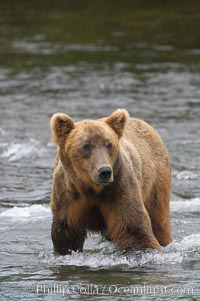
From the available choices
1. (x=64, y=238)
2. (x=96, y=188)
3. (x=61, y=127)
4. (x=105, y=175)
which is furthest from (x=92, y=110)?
(x=105, y=175)

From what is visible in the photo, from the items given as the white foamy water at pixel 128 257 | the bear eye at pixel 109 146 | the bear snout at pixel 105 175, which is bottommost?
the white foamy water at pixel 128 257

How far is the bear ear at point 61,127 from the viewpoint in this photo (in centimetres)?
823

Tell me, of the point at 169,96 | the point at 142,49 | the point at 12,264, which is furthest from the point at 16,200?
the point at 142,49

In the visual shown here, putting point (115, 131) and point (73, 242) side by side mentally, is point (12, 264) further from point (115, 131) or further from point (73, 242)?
point (115, 131)

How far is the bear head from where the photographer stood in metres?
7.87

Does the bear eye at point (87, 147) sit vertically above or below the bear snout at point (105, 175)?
above

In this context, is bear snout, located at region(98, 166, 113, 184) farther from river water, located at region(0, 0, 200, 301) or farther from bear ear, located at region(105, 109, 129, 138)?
river water, located at region(0, 0, 200, 301)

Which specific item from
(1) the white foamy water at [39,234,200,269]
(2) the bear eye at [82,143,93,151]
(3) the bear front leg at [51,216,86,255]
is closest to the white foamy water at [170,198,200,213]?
(1) the white foamy water at [39,234,200,269]

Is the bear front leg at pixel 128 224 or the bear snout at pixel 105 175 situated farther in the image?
the bear front leg at pixel 128 224

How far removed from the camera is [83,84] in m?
18.3

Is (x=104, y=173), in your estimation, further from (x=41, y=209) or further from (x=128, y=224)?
(x=41, y=209)

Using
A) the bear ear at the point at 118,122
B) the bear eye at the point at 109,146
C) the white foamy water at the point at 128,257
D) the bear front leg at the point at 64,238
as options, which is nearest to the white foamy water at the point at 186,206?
the white foamy water at the point at 128,257

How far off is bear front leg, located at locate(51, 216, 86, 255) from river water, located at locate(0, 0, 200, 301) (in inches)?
4.0

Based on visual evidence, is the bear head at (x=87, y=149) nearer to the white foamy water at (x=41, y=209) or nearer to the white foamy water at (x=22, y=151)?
the white foamy water at (x=41, y=209)
